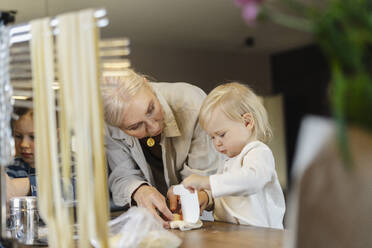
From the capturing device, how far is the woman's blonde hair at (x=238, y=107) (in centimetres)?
169

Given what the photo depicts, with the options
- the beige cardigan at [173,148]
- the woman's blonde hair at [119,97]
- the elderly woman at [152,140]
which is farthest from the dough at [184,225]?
the woman's blonde hair at [119,97]

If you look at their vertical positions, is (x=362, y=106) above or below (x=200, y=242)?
above

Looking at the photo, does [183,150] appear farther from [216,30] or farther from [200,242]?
[200,242]

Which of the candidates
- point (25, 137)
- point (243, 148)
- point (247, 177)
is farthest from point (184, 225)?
point (25, 137)

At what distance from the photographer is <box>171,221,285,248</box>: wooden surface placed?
124 cm

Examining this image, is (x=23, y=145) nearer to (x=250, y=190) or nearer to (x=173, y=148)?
(x=173, y=148)

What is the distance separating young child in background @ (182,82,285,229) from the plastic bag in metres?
0.38

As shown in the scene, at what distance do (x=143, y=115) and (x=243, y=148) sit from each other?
0.40 meters

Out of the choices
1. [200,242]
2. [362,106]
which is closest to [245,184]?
[200,242]

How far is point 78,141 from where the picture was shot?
1003 mm

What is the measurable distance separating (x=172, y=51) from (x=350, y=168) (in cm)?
157

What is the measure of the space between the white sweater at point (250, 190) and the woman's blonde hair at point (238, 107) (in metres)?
0.13

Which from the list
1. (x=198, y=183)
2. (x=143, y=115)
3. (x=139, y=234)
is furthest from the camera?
(x=143, y=115)

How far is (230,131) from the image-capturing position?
169 centimetres
